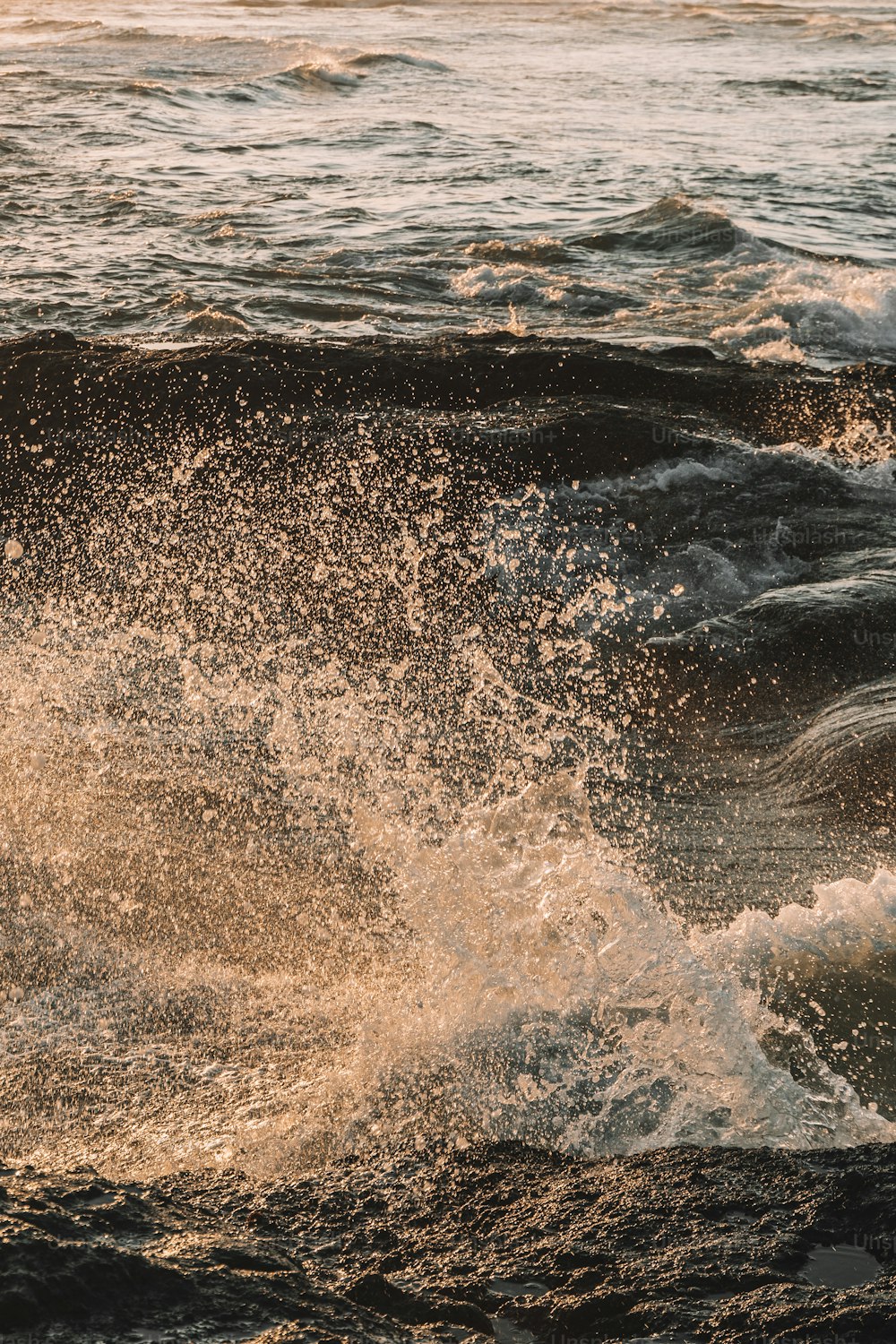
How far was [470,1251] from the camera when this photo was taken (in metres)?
2.68

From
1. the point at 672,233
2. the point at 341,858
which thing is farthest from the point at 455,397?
the point at 672,233

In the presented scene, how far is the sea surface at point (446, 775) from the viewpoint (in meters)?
2.68


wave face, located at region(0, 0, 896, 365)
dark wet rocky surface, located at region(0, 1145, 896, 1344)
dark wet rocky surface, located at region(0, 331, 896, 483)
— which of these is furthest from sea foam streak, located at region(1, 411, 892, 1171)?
wave face, located at region(0, 0, 896, 365)

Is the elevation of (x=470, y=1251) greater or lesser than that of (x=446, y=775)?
lesser

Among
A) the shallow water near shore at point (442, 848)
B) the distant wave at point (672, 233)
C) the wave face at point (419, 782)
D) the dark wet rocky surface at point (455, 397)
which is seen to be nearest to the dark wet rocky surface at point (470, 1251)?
the shallow water near shore at point (442, 848)

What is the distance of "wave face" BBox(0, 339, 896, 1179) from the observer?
11.3ft

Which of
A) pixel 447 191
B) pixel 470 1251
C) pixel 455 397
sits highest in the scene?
pixel 447 191

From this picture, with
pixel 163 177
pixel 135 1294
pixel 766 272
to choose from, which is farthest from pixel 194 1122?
pixel 163 177

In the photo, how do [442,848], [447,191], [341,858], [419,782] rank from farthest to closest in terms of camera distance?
[447,191]
[419,782]
[341,858]
[442,848]

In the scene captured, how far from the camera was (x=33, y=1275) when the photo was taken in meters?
2.24

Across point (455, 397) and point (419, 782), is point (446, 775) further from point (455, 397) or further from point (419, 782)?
point (455, 397)

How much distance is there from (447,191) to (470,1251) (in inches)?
526

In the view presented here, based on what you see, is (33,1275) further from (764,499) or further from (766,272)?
(766,272)

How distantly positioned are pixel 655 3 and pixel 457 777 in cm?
3856
